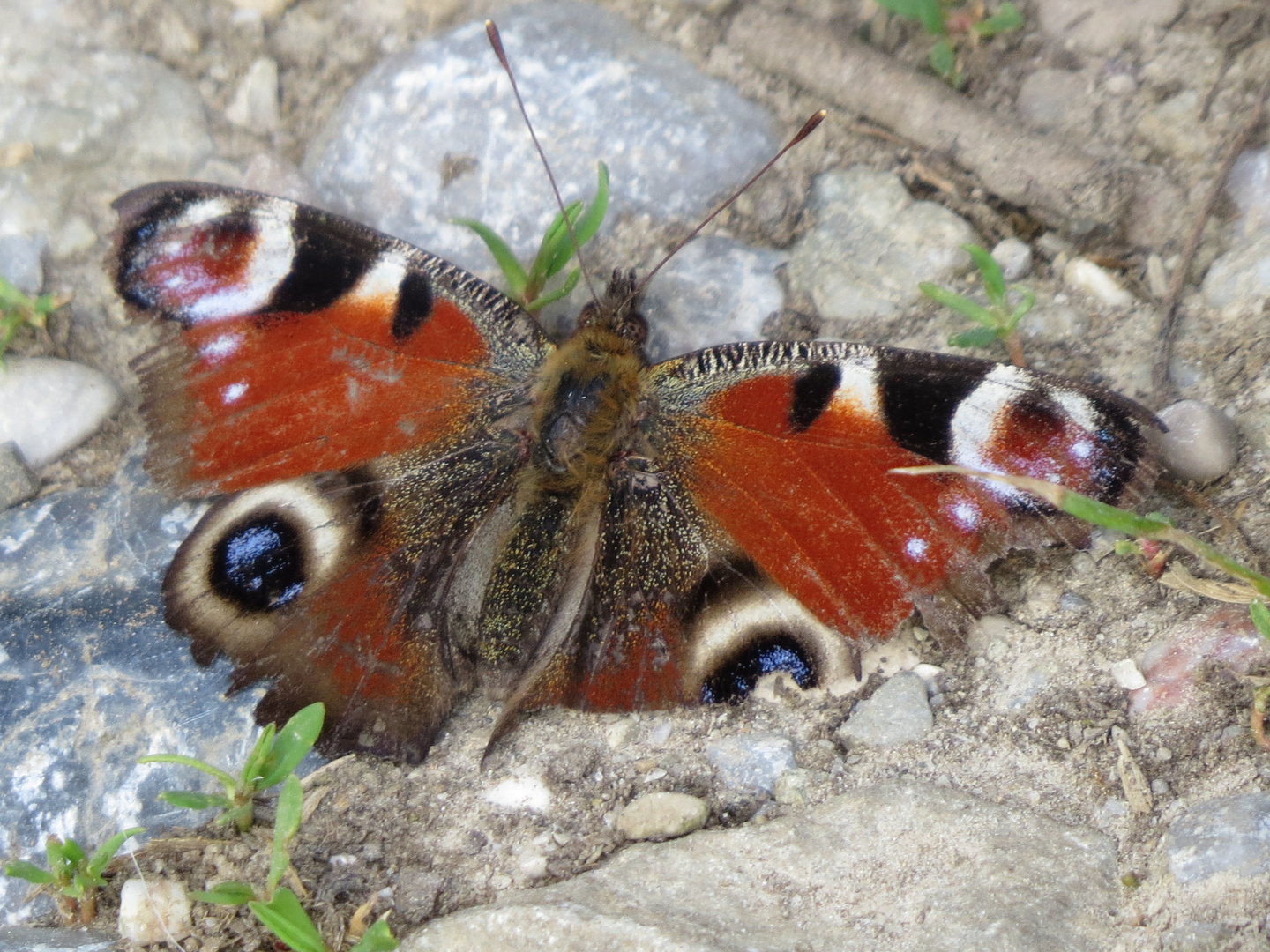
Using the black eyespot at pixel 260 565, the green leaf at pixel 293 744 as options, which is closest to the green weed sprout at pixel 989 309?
the black eyespot at pixel 260 565

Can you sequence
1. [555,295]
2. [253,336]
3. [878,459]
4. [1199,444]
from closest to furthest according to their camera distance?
[878,459], [1199,444], [253,336], [555,295]

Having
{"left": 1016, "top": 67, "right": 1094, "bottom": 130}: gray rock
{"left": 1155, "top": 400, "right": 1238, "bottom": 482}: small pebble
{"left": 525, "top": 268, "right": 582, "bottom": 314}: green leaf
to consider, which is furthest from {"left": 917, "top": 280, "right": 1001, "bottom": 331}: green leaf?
{"left": 525, "top": 268, "right": 582, "bottom": 314}: green leaf

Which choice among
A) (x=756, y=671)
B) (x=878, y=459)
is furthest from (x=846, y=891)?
(x=878, y=459)

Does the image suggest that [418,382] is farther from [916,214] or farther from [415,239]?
[916,214]

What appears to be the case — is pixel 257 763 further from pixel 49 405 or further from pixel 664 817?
pixel 49 405

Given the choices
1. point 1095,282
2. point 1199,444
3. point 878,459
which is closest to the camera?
point 878,459

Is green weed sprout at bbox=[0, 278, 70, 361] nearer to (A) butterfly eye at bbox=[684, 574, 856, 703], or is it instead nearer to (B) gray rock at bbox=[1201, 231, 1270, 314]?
(A) butterfly eye at bbox=[684, 574, 856, 703]
